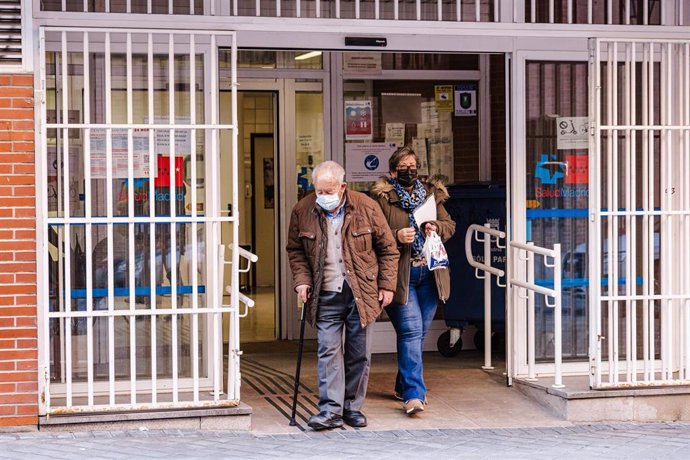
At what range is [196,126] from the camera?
24.7 feet

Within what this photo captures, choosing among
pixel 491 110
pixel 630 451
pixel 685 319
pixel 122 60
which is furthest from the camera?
pixel 491 110

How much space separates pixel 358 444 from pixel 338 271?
1113mm

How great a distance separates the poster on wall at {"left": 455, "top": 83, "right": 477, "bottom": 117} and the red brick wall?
15.5 feet

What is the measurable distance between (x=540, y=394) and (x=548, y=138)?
195cm

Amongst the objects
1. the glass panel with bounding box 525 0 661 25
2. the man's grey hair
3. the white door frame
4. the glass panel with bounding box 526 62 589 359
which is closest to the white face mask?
the man's grey hair

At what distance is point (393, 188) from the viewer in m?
8.30

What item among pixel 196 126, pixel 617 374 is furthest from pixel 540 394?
pixel 196 126

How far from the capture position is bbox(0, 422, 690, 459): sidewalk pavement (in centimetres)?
711

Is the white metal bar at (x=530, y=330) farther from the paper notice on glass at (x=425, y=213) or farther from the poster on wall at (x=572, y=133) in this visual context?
the paper notice on glass at (x=425, y=213)

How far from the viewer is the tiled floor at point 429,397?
8141 millimetres

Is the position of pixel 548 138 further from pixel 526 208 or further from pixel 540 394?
pixel 540 394

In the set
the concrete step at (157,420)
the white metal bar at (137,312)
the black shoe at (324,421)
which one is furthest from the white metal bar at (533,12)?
the concrete step at (157,420)

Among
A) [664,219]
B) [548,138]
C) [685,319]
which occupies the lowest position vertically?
[685,319]

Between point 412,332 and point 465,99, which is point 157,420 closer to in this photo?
point 412,332
